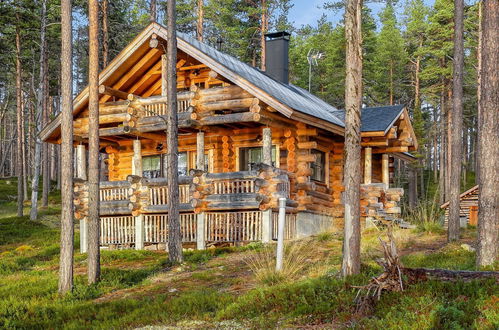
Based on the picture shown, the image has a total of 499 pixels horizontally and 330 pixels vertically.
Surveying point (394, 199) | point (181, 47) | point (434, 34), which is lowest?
A: point (394, 199)

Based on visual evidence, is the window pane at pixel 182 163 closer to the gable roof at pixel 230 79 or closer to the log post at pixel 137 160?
the log post at pixel 137 160

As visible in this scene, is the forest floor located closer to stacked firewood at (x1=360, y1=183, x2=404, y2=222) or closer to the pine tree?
stacked firewood at (x1=360, y1=183, x2=404, y2=222)

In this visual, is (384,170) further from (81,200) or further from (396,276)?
(396,276)

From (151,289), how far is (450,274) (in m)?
5.96

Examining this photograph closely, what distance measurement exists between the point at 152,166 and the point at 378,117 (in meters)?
9.06

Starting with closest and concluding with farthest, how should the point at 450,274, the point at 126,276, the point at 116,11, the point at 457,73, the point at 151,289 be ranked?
the point at 450,274 < the point at 151,289 < the point at 126,276 < the point at 457,73 < the point at 116,11

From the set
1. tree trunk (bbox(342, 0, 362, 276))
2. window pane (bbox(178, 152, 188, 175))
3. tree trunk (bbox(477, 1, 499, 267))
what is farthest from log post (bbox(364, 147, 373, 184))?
tree trunk (bbox(342, 0, 362, 276))

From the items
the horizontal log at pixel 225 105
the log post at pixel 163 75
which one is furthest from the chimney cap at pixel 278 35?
the horizontal log at pixel 225 105

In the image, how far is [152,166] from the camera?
2292cm

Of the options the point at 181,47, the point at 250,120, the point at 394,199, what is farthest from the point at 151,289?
the point at 394,199

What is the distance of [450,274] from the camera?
8.41m

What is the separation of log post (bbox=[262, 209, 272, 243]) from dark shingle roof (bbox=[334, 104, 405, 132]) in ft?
18.6

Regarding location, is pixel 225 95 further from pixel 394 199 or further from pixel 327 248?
pixel 394 199

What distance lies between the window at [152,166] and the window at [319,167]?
6.06m
